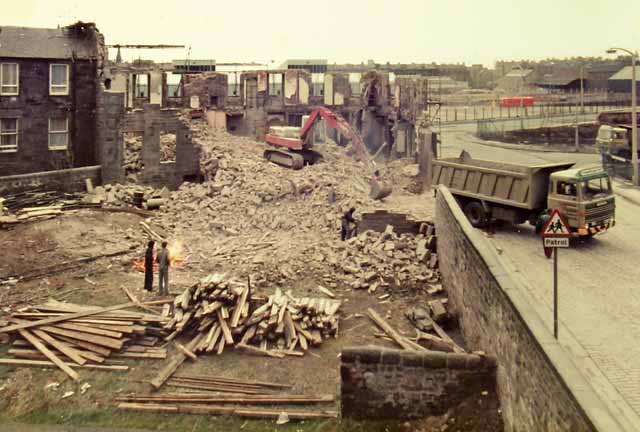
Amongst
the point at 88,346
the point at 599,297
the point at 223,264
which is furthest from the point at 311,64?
the point at 599,297

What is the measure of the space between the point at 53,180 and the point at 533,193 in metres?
22.7

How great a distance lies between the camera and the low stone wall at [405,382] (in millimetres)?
11867

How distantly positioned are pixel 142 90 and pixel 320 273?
48.9 m

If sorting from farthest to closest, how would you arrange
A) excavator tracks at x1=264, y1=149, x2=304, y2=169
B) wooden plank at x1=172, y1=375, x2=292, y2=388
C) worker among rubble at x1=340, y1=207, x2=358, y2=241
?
1. excavator tracks at x1=264, y1=149, x2=304, y2=169
2. worker among rubble at x1=340, y1=207, x2=358, y2=241
3. wooden plank at x1=172, y1=375, x2=292, y2=388

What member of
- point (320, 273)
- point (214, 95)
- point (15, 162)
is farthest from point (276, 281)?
point (214, 95)

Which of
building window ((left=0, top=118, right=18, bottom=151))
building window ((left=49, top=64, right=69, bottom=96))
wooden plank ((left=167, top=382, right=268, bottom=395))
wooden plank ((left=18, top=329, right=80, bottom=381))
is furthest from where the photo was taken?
building window ((left=49, top=64, right=69, bottom=96))

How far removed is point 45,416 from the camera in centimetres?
1302

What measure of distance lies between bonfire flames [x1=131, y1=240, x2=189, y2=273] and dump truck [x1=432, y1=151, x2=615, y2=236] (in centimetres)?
966

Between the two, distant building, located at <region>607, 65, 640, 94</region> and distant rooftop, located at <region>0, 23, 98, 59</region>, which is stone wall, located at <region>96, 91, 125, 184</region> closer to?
distant rooftop, located at <region>0, 23, 98, 59</region>

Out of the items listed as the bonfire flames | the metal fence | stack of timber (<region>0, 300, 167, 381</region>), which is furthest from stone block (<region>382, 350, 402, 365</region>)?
the metal fence

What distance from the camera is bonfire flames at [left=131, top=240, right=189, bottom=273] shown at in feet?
70.5

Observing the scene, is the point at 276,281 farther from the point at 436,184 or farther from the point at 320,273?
the point at 436,184

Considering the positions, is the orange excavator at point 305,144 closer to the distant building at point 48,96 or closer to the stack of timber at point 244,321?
the distant building at point 48,96

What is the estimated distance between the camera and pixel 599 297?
47.6 ft
